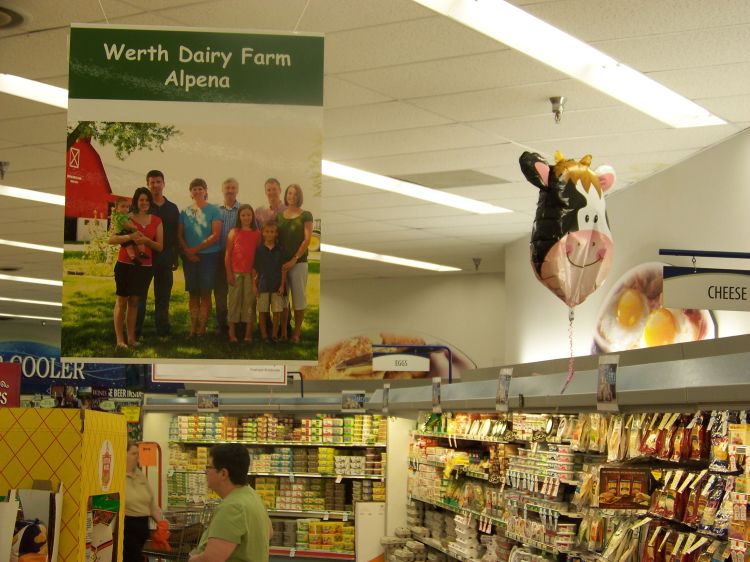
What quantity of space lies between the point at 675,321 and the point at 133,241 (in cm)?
511

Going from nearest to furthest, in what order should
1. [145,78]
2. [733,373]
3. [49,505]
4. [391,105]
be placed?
[49,505], [145,78], [733,373], [391,105]

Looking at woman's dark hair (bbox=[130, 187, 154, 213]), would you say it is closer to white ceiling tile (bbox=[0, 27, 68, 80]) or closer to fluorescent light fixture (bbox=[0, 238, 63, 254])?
white ceiling tile (bbox=[0, 27, 68, 80])

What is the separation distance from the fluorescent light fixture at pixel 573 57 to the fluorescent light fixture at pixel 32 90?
2.62m

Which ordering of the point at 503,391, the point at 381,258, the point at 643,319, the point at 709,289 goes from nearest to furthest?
the point at 709,289
the point at 503,391
the point at 643,319
the point at 381,258

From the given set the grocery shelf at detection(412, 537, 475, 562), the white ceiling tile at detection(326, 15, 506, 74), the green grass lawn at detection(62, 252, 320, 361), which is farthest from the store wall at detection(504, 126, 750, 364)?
the green grass lawn at detection(62, 252, 320, 361)

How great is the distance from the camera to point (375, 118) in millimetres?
6801

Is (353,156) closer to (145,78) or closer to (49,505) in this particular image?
(145,78)

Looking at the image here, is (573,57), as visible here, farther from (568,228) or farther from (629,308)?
(629,308)

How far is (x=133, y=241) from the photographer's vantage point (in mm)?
3490

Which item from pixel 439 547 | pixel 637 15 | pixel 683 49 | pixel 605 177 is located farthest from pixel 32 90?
pixel 439 547

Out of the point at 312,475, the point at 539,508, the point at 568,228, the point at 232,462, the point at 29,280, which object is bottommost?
the point at 312,475

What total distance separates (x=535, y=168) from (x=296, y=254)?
2167 mm

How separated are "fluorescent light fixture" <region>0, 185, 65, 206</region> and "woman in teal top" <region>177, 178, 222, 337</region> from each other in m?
5.95

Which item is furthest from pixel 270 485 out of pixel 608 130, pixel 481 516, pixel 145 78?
pixel 145 78
